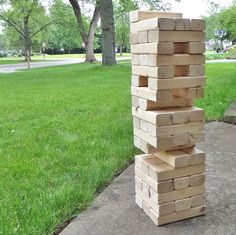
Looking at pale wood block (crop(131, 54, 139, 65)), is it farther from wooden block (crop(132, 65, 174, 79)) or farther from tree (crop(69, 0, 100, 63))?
tree (crop(69, 0, 100, 63))

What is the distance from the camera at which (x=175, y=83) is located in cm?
272

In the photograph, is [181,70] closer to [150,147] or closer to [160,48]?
[160,48]

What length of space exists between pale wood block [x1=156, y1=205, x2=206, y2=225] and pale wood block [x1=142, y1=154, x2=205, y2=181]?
26 centimetres

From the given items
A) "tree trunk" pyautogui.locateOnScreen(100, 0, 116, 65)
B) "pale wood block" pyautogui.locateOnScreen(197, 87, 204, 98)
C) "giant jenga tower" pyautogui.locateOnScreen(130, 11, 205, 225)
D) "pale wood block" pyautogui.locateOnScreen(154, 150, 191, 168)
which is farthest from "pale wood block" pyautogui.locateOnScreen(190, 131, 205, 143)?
"tree trunk" pyautogui.locateOnScreen(100, 0, 116, 65)

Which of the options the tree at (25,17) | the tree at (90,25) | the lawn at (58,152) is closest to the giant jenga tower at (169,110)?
the lawn at (58,152)

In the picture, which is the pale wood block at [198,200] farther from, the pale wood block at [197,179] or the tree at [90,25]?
the tree at [90,25]

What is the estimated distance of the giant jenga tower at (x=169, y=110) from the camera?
8.72 ft

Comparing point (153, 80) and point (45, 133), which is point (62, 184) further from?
point (45, 133)

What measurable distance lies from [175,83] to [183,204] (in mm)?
851

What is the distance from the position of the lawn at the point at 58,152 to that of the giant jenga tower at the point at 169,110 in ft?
2.20

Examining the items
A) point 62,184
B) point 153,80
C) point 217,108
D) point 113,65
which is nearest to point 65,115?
point 217,108

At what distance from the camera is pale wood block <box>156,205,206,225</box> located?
2828mm

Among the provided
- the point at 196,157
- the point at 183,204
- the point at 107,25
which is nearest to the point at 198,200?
the point at 183,204

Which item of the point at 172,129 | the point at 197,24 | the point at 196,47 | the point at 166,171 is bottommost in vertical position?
the point at 166,171
